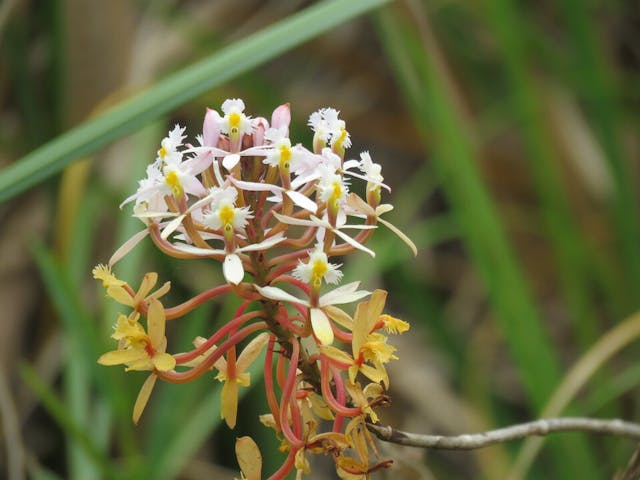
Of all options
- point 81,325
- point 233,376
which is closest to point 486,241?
point 81,325

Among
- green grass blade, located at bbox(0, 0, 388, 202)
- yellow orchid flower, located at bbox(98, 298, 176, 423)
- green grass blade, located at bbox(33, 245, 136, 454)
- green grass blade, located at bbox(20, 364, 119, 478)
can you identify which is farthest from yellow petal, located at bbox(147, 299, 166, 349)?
green grass blade, located at bbox(33, 245, 136, 454)

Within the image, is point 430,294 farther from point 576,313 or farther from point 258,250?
point 258,250

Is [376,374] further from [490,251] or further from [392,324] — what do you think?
[490,251]

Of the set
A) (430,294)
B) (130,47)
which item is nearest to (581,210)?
(430,294)

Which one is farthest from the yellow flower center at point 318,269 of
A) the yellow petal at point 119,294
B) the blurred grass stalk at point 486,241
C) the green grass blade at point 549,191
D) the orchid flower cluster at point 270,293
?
the green grass blade at point 549,191

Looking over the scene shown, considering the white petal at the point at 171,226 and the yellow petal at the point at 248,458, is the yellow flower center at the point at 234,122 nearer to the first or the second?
the white petal at the point at 171,226
